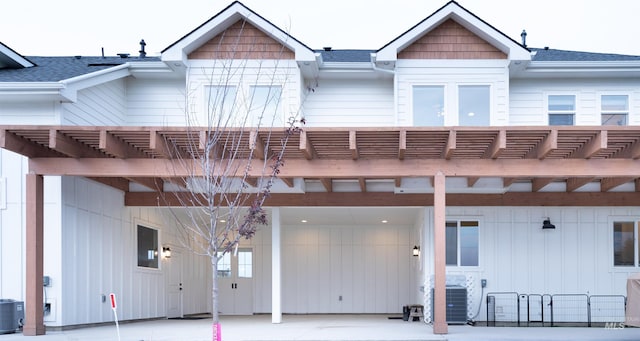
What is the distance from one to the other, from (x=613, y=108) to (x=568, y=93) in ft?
3.78

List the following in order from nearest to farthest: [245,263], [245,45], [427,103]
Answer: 1. [245,45]
2. [427,103]
3. [245,263]

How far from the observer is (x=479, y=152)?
13805 millimetres

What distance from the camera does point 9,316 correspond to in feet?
43.7

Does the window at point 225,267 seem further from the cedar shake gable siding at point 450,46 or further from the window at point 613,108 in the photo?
the window at point 613,108

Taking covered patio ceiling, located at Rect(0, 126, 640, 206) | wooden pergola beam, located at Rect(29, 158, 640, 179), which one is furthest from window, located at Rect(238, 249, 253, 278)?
wooden pergola beam, located at Rect(29, 158, 640, 179)

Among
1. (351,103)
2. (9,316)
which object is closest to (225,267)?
(351,103)

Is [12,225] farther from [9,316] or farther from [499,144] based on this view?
[499,144]

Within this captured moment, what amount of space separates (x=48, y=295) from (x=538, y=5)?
24.5 m

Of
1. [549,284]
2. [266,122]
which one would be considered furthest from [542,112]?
[266,122]

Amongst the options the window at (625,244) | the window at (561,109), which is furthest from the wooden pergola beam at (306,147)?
the window at (625,244)

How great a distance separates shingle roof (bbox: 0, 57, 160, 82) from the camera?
14.5 metres

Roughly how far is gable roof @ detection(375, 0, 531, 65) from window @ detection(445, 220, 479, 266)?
410 cm

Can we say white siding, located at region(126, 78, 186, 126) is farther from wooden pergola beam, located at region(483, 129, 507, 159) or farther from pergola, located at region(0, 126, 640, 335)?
wooden pergola beam, located at region(483, 129, 507, 159)

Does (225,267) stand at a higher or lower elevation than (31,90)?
lower
